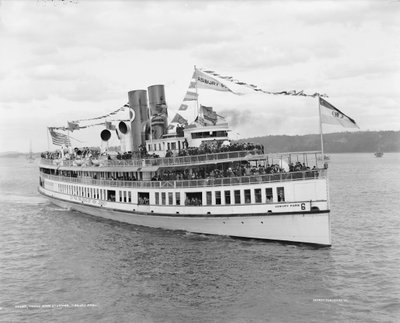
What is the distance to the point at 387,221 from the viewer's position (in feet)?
A: 136

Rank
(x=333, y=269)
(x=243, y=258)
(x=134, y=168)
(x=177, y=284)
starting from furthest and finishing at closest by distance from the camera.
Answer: (x=134, y=168) → (x=243, y=258) → (x=333, y=269) → (x=177, y=284)

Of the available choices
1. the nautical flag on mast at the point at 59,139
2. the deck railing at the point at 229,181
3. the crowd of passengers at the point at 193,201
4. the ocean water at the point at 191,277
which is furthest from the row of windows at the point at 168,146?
the nautical flag on mast at the point at 59,139

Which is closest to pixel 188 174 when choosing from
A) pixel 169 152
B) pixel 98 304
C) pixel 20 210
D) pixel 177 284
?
pixel 169 152

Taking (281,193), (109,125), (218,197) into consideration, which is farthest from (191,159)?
(109,125)

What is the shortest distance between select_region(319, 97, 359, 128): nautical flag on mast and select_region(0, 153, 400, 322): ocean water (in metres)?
8.71

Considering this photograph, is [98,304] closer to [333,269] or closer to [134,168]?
[333,269]

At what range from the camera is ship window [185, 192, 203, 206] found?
34406mm

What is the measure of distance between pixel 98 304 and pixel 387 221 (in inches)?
1201

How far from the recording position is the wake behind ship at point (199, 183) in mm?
30016

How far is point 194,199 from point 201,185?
1.38 m

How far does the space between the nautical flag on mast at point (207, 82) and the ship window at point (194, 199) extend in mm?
8982

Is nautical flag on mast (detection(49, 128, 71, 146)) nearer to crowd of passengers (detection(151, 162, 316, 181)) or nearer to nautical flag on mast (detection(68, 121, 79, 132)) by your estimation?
nautical flag on mast (detection(68, 121, 79, 132))

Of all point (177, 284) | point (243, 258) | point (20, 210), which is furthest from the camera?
point (20, 210)

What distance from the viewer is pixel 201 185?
3416cm
